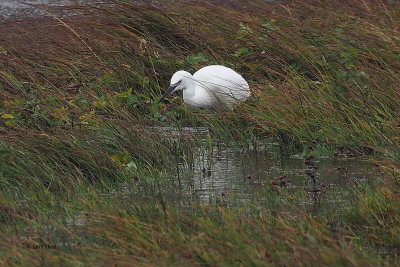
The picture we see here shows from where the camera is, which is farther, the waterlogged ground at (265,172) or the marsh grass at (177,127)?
the waterlogged ground at (265,172)

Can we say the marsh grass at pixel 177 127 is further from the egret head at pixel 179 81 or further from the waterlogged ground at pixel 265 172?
the egret head at pixel 179 81

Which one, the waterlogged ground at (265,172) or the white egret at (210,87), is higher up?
the white egret at (210,87)

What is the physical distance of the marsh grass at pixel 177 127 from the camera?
11.0ft

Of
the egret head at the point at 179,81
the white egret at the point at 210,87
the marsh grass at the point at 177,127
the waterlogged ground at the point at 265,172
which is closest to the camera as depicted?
the marsh grass at the point at 177,127

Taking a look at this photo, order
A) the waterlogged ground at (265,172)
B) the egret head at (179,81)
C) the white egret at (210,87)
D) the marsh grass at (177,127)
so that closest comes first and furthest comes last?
the marsh grass at (177,127)
the waterlogged ground at (265,172)
the white egret at (210,87)
the egret head at (179,81)

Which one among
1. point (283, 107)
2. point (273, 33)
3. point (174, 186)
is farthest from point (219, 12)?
point (174, 186)

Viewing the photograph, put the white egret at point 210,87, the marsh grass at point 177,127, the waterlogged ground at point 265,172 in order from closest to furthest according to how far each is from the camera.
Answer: the marsh grass at point 177,127, the waterlogged ground at point 265,172, the white egret at point 210,87

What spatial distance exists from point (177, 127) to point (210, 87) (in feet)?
1.91

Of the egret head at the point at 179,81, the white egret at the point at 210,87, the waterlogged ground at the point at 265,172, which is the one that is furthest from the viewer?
the egret head at the point at 179,81

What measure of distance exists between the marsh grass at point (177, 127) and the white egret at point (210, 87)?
18 cm

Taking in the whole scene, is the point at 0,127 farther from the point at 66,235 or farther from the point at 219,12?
the point at 219,12

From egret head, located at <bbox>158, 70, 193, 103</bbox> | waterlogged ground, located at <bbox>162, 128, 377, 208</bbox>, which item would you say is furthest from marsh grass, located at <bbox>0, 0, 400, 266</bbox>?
egret head, located at <bbox>158, 70, 193, 103</bbox>

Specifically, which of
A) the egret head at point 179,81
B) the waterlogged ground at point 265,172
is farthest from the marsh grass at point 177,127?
the egret head at point 179,81

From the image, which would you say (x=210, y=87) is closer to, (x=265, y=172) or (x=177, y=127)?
(x=177, y=127)
